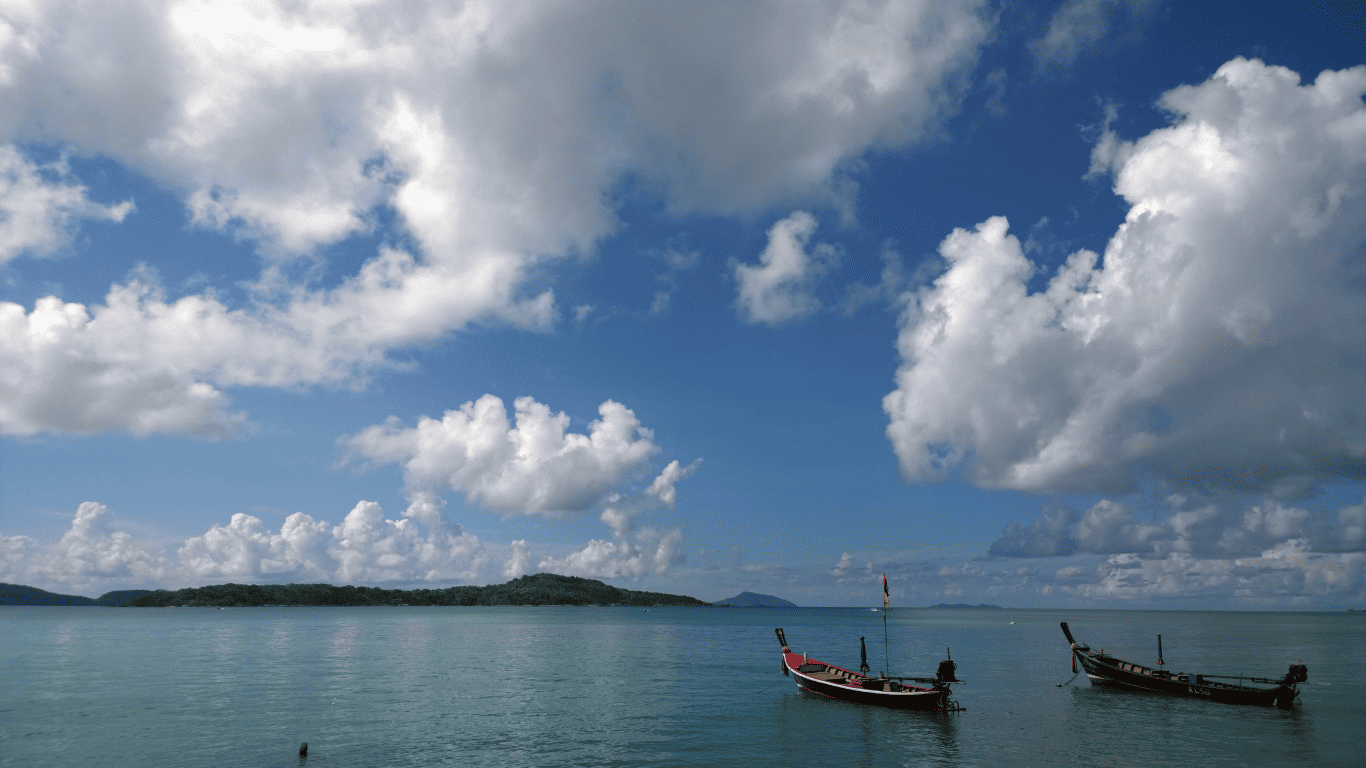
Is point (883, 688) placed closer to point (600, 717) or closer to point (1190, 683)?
point (600, 717)

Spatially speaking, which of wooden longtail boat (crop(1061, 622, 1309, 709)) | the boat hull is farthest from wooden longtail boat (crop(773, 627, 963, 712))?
wooden longtail boat (crop(1061, 622, 1309, 709))

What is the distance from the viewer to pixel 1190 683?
63.2 meters

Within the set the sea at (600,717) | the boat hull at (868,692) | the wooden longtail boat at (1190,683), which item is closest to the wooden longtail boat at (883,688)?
the boat hull at (868,692)

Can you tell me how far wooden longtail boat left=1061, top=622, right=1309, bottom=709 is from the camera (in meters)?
58.8

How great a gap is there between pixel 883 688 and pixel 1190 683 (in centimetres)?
2972

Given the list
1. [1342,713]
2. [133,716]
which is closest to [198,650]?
[133,716]

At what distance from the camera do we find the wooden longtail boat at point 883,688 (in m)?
54.1

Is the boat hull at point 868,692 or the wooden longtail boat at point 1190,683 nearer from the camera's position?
the boat hull at point 868,692

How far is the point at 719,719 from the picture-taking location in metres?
53.9

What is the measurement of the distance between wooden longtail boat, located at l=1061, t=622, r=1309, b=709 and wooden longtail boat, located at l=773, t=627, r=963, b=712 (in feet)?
62.9

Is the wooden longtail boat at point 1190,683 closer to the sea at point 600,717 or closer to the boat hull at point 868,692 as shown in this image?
the sea at point 600,717

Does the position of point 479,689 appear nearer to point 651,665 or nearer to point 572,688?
point 572,688

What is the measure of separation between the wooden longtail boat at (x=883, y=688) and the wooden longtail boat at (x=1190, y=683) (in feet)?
62.9

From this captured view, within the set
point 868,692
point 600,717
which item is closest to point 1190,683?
point 868,692
